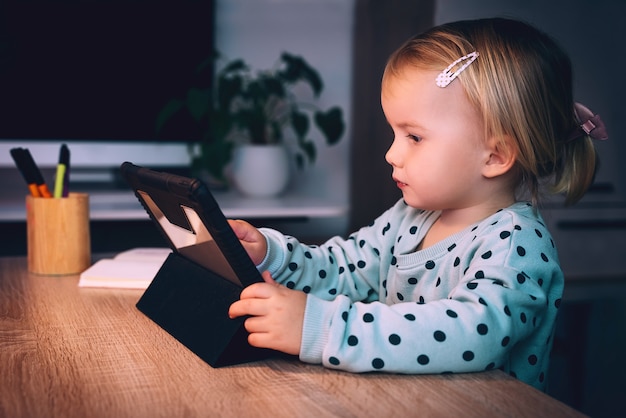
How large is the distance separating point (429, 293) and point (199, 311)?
0.99 feet

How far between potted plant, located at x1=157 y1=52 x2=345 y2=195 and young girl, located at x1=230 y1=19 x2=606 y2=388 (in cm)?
100

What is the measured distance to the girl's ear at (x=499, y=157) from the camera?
79 centimetres

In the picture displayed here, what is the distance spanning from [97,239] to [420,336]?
4.50ft

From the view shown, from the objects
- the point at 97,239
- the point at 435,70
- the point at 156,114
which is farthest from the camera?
the point at 156,114

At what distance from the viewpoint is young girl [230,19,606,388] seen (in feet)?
1.95

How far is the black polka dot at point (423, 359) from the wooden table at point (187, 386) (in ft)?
0.04

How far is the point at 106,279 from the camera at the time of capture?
2.92ft

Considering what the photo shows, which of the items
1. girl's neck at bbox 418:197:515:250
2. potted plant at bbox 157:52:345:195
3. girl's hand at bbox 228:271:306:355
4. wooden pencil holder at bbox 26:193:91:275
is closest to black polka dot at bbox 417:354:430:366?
girl's hand at bbox 228:271:306:355

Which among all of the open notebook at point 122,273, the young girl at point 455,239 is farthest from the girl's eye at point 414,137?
the open notebook at point 122,273

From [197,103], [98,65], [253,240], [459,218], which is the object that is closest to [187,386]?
[253,240]

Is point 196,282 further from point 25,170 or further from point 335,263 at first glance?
point 25,170

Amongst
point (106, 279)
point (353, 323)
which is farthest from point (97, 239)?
point (353, 323)

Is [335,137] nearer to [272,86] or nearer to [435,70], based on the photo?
[272,86]

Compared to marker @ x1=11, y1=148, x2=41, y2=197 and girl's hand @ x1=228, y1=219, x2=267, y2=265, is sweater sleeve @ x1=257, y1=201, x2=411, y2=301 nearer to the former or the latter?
girl's hand @ x1=228, y1=219, x2=267, y2=265
